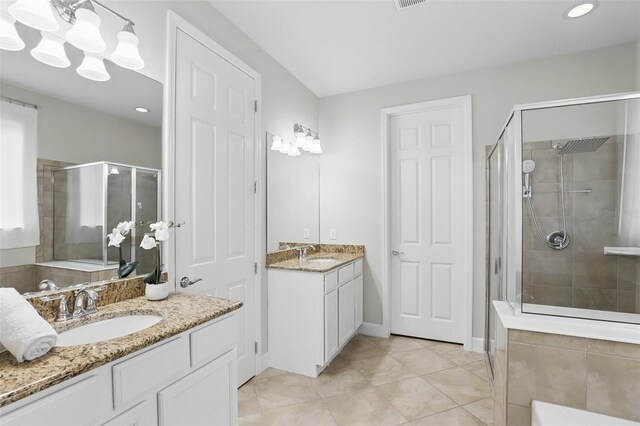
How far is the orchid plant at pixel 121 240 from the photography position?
1.48 m

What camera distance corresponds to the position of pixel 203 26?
6.76 feet

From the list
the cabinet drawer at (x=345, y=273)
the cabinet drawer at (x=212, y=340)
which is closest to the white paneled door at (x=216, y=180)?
the cabinet drawer at (x=212, y=340)

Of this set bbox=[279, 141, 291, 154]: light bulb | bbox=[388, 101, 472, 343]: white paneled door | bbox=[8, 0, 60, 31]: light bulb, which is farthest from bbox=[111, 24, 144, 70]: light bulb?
bbox=[388, 101, 472, 343]: white paneled door

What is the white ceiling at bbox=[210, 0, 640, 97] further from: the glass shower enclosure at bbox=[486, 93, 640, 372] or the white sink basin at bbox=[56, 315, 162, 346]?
the white sink basin at bbox=[56, 315, 162, 346]

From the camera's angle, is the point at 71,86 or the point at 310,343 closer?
the point at 71,86

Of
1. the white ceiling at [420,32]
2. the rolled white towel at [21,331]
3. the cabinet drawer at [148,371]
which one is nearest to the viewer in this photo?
the rolled white towel at [21,331]

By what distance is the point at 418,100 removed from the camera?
3.28m

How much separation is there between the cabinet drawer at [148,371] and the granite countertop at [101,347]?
5cm

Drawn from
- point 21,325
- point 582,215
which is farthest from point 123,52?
point 582,215

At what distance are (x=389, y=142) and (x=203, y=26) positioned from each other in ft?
6.96

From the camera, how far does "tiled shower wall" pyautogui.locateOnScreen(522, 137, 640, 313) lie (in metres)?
1.89

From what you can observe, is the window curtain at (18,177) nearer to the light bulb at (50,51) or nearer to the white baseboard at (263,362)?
the light bulb at (50,51)

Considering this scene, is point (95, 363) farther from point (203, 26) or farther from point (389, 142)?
point (389, 142)

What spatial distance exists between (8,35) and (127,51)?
403 mm
